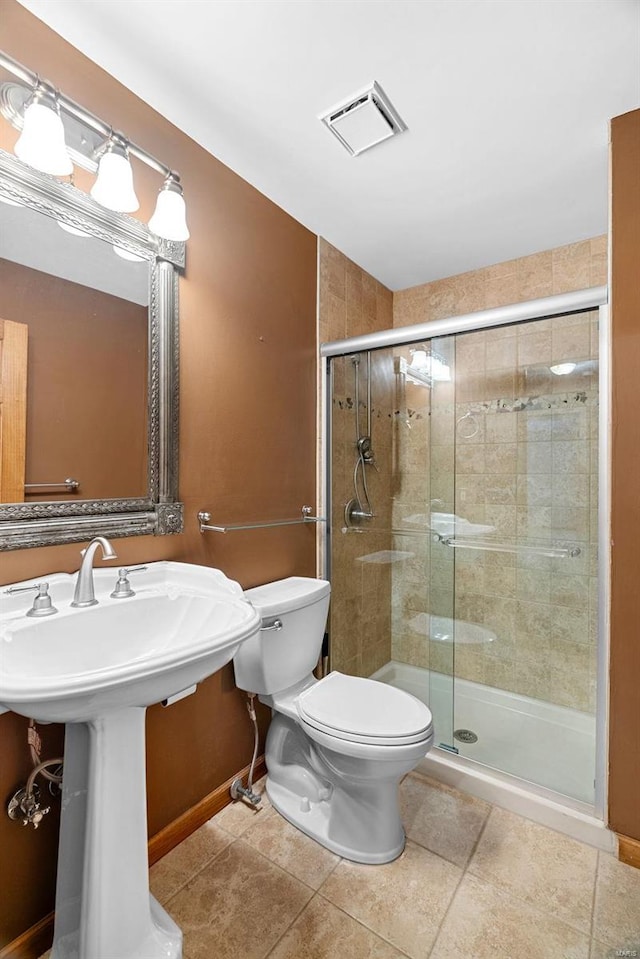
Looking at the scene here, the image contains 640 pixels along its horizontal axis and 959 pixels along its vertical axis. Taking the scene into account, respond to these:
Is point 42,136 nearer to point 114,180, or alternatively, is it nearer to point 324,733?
point 114,180

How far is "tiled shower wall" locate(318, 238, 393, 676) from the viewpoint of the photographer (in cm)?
224

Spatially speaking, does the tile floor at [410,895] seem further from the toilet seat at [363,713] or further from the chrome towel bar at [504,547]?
the chrome towel bar at [504,547]

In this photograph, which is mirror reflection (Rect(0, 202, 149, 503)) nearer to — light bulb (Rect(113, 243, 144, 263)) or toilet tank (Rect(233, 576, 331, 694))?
light bulb (Rect(113, 243, 144, 263))

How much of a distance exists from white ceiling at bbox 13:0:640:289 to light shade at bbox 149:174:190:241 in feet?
0.89

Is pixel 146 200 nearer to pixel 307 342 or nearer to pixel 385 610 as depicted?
pixel 307 342

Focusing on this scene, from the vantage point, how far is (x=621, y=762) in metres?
1.48

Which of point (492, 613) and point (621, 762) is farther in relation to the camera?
point (492, 613)

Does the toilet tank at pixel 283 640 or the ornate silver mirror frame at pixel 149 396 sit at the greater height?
the ornate silver mirror frame at pixel 149 396

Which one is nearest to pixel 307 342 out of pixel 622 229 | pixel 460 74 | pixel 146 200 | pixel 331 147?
pixel 331 147

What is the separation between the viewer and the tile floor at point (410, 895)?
1.20 meters

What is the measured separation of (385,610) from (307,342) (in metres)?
1.40

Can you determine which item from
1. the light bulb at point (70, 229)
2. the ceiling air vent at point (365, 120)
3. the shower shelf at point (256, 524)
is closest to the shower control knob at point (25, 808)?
the shower shelf at point (256, 524)

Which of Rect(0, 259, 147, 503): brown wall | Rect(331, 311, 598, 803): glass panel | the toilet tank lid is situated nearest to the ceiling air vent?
Rect(331, 311, 598, 803): glass panel

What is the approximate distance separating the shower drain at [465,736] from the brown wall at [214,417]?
0.88 metres
